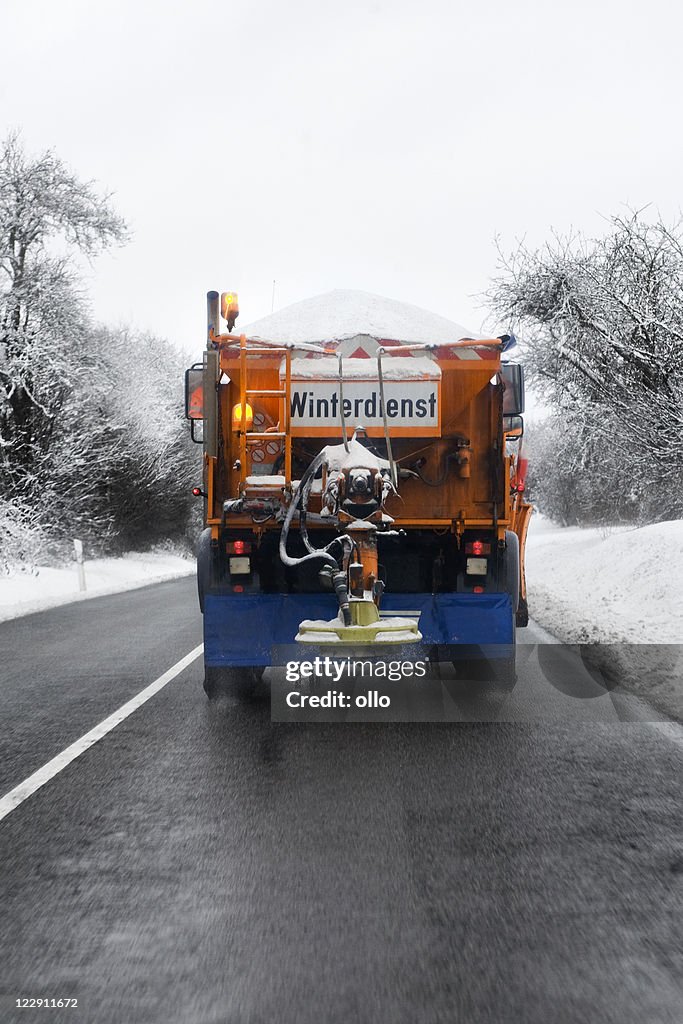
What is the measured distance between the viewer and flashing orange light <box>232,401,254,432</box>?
662 cm

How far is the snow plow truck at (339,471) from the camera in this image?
6.56 m

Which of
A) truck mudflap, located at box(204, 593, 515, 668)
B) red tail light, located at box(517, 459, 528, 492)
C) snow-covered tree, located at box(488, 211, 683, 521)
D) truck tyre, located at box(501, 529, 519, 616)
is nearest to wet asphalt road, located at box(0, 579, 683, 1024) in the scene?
truck mudflap, located at box(204, 593, 515, 668)

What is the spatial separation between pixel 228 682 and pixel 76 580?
18200 mm

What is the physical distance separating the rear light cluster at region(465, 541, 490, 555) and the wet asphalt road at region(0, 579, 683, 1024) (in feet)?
3.66

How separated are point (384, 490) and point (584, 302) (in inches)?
712

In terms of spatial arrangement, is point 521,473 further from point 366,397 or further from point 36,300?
point 36,300

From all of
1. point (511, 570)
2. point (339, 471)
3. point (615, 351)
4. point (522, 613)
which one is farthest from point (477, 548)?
point (615, 351)

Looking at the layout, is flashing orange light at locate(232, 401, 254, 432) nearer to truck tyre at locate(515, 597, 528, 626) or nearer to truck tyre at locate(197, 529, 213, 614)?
truck tyre at locate(197, 529, 213, 614)

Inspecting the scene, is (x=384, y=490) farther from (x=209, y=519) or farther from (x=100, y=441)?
(x=100, y=441)

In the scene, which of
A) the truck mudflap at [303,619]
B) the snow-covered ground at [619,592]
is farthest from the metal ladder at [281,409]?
the snow-covered ground at [619,592]

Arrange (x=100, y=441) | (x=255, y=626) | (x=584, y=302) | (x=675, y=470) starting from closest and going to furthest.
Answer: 1. (x=255, y=626)
2. (x=675, y=470)
3. (x=584, y=302)
4. (x=100, y=441)

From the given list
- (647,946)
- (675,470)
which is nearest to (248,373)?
(647,946)

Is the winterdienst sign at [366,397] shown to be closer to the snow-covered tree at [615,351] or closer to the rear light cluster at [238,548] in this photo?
the rear light cluster at [238,548]

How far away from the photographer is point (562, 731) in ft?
20.2
